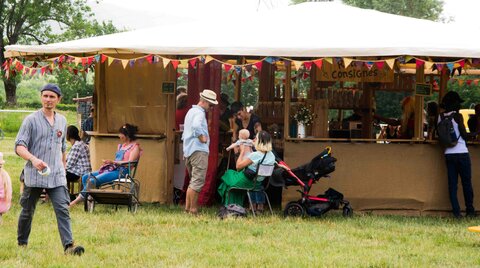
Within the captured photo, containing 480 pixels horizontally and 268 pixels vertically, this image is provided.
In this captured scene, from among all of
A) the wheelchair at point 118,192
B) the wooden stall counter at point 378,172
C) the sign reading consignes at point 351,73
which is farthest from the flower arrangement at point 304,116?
the wheelchair at point 118,192

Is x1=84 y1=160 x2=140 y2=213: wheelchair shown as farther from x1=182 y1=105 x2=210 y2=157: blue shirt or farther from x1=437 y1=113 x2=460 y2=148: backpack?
x1=437 y1=113 x2=460 y2=148: backpack

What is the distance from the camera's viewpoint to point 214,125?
13.8m

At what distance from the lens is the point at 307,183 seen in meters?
12.4

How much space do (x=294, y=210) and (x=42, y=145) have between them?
4481 millimetres

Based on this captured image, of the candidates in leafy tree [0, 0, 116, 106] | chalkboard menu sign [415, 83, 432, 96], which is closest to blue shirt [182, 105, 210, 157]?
chalkboard menu sign [415, 83, 432, 96]

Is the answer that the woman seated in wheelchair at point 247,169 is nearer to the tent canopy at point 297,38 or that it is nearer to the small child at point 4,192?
the tent canopy at point 297,38

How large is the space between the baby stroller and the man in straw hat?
92 cm

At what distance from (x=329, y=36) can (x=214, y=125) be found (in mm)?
2086

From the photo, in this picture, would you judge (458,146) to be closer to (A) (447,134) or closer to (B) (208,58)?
(A) (447,134)

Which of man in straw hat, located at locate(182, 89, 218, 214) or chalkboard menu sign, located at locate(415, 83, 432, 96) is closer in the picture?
man in straw hat, located at locate(182, 89, 218, 214)

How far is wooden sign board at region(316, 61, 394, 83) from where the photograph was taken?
1437 centimetres

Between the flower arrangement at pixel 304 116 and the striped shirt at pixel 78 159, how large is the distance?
9.87ft

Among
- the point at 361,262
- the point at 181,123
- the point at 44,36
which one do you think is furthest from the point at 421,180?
the point at 44,36

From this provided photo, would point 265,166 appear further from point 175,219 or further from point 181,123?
point 181,123
